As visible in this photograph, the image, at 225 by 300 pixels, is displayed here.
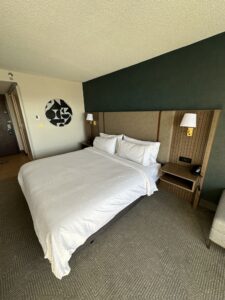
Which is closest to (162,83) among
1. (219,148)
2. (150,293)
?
(219,148)

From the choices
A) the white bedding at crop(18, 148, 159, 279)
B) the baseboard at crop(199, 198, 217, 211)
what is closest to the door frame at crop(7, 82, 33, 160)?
the white bedding at crop(18, 148, 159, 279)

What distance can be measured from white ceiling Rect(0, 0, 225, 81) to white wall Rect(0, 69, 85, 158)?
93cm

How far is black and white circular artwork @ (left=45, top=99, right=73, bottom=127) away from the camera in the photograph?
349 cm

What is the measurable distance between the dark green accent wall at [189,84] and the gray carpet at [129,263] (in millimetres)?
814

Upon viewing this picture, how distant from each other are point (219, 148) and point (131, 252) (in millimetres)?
1787

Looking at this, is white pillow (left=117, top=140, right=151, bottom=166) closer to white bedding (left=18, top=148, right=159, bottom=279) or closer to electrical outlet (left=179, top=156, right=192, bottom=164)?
white bedding (left=18, top=148, right=159, bottom=279)

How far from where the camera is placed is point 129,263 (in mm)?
1332

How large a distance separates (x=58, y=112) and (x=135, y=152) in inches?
105

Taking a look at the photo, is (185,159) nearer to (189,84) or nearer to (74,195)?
(189,84)

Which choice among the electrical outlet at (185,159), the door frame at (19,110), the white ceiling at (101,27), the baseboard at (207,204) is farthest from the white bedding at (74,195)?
the white ceiling at (101,27)

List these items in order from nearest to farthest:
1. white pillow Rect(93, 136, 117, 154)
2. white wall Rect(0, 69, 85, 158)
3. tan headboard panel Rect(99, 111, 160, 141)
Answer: tan headboard panel Rect(99, 111, 160, 141), white pillow Rect(93, 136, 117, 154), white wall Rect(0, 69, 85, 158)

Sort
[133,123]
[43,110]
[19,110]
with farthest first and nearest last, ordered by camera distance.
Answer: [19,110] → [43,110] → [133,123]

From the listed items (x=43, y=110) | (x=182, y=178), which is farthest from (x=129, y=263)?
(x=43, y=110)

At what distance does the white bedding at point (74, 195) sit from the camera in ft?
3.65
